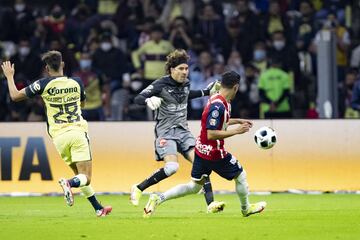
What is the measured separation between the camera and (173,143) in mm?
17031

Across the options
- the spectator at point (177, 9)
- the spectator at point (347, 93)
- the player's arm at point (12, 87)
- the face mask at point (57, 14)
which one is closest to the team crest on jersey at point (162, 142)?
the player's arm at point (12, 87)

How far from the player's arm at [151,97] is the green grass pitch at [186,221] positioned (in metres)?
1.56

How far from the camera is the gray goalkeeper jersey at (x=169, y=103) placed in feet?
56.4

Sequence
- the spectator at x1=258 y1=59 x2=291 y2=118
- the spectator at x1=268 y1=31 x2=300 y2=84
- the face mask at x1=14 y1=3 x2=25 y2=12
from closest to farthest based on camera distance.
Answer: the spectator at x1=258 y1=59 x2=291 y2=118 → the spectator at x1=268 y1=31 x2=300 y2=84 → the face mask at x1=14 y1=3 x2=25 y2=12

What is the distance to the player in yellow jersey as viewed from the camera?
15.9m

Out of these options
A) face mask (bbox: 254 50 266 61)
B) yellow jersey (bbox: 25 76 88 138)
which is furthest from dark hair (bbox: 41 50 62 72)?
face mask (bbox: 254 50 266 61)

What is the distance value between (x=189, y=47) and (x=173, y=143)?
33.4ft

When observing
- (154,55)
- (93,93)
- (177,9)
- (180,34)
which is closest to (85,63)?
(93,93)

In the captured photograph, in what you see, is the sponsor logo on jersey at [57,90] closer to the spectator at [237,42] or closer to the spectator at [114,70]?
the spectator at [114,70]

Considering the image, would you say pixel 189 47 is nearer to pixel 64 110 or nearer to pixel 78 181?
pixel 64 110

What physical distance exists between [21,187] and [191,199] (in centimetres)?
332

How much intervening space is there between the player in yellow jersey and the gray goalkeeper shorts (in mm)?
1362

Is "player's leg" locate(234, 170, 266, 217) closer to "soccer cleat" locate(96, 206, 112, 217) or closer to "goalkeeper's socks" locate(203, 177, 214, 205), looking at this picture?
"goalkeeper's socks" locate(203, 177, 214, 205)

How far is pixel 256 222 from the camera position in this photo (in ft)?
48.3
